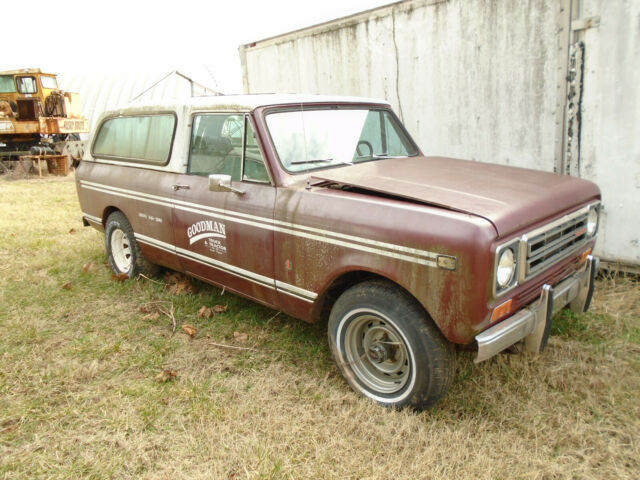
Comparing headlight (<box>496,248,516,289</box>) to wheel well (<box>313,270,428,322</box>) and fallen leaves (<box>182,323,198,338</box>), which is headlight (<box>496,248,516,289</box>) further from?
fallen leaves (<box>182,323,198,338</box>)

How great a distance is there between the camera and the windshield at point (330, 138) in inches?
129

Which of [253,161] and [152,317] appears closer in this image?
[253,161]

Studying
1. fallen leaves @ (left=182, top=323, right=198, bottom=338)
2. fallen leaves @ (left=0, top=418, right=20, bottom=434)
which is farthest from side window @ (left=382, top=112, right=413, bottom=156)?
fallen leaves @ (left=0, top=418, right=20, bottom=434)

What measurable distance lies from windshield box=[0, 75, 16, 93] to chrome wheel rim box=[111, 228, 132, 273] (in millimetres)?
15225

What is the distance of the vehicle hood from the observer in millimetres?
2454

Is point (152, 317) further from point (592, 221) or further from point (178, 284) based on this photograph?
point (592, 221)

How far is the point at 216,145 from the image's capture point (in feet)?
12.0

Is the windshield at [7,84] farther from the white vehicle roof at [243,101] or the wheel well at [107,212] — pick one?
the white vehicle roof at [243,101]

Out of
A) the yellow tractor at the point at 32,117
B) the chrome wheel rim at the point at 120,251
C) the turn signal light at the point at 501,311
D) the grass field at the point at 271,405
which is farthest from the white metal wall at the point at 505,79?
the yellow tractor at the point at 32,117

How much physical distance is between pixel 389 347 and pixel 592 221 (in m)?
1.61

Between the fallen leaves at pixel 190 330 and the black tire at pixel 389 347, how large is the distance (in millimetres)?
1344

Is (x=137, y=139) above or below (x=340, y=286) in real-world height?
above

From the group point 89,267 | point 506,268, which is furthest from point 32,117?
point 506,268

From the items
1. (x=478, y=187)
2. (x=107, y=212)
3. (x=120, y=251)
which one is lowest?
(x=120, y=251)
